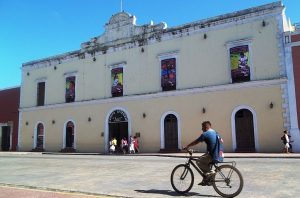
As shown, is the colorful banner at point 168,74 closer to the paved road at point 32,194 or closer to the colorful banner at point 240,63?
the colorful banner at point 240,63

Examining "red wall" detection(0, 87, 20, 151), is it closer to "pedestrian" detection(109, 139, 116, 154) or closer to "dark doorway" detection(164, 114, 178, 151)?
"pedestrian" detection(109, 139, 116, 154)

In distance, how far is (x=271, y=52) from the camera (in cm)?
2178

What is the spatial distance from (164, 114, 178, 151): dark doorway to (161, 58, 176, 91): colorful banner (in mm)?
2211

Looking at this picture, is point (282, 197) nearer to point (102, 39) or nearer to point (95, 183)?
point (95, 183)

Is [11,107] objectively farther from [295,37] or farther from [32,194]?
[32,194]

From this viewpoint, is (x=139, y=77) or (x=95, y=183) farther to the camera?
(x=139, y=77)

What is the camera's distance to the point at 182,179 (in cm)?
814

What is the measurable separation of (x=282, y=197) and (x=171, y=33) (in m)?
20.3

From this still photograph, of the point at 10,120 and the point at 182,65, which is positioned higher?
the point at 182,65

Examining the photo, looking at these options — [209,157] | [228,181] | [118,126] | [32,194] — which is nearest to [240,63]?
[118,126]

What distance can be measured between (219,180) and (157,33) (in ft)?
67.1

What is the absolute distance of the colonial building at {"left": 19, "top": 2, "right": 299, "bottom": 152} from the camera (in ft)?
71.4

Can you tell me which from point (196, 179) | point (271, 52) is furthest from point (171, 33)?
point (196, 179)

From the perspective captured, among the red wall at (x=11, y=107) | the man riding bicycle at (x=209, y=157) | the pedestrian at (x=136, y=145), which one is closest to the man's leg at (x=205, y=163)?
the man riding bicycle at (x=209, y=157)
